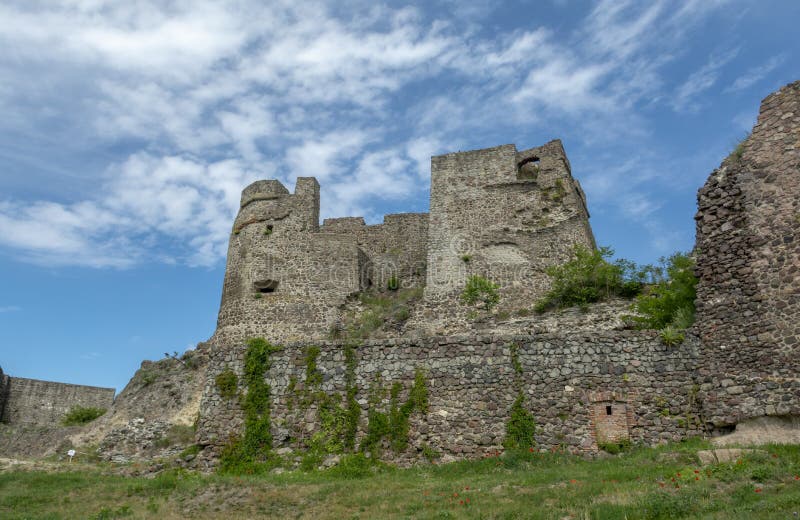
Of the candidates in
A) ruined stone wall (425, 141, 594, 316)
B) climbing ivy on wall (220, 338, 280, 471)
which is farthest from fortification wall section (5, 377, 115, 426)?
climbing ivy on wall (220, 338, 280, 471)

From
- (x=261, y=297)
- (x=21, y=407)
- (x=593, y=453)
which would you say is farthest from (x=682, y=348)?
(x=21, y=407)

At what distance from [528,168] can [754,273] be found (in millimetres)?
17818

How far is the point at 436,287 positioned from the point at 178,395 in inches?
423

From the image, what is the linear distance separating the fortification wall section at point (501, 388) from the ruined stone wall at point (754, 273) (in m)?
0.66

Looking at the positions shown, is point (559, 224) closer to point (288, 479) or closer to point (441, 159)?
point (441, 159)

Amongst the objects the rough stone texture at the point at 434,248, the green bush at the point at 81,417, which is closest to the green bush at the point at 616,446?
the rough stone texture at the point at 434,248

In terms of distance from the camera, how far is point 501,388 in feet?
47.4

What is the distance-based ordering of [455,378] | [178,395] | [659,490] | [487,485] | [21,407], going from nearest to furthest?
1. [659,490]
2. [487,485]
3. [455,378]
4. [178,395]
5. [21,407]

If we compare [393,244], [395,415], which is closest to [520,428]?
[395,415]

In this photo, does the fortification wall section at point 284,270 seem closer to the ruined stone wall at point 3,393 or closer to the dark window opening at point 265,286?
the dark window opening at point 265,286

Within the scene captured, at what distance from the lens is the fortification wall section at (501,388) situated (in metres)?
13.5

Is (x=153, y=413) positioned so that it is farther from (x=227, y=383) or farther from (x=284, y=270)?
(x=227, y=383)

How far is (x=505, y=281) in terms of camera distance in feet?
89.5

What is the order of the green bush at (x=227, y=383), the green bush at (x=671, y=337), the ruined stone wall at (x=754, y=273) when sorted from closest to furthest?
the ruined stone wall at (x=754, y=273), the green bush at (x=671, y=337), the green bush at (x=227, y=383)
